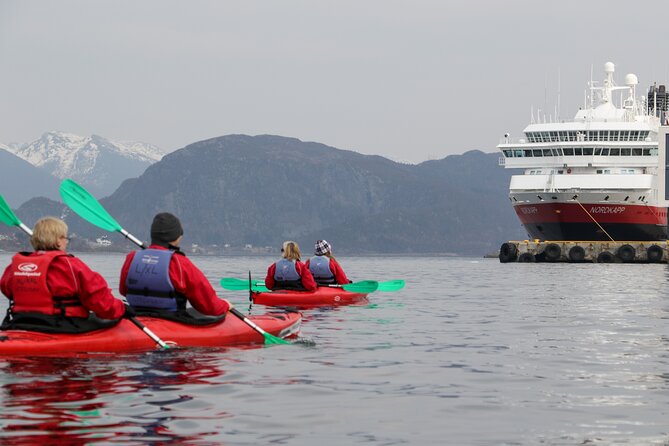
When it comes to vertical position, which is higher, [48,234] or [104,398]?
[48,234]

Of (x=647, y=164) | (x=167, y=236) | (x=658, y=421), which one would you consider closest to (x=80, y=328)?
(x=167, y=236)

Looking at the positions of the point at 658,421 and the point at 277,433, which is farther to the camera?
the point at 658,421

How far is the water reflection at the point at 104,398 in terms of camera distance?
9.38m

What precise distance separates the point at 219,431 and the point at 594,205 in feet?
266

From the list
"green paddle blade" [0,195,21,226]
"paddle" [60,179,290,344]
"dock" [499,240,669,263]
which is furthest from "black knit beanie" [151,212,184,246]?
"dock" [499,240,669,263]

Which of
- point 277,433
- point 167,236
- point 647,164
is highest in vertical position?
point 647,164

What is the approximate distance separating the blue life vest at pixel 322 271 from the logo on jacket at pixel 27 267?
1526cm

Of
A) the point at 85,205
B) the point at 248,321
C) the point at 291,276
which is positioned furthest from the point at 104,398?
the point at 291,276

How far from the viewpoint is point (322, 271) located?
28.2 metres

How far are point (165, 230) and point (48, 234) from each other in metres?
1.83

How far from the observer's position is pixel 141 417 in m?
10.2

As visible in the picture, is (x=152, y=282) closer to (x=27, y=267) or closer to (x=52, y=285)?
(x=52, y=285)

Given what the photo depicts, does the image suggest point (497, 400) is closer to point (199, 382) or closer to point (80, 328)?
point (199, 382)

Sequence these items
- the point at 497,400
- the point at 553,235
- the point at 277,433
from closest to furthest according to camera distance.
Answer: the point at 277,433
the point at 497,400
the point at 553,235
